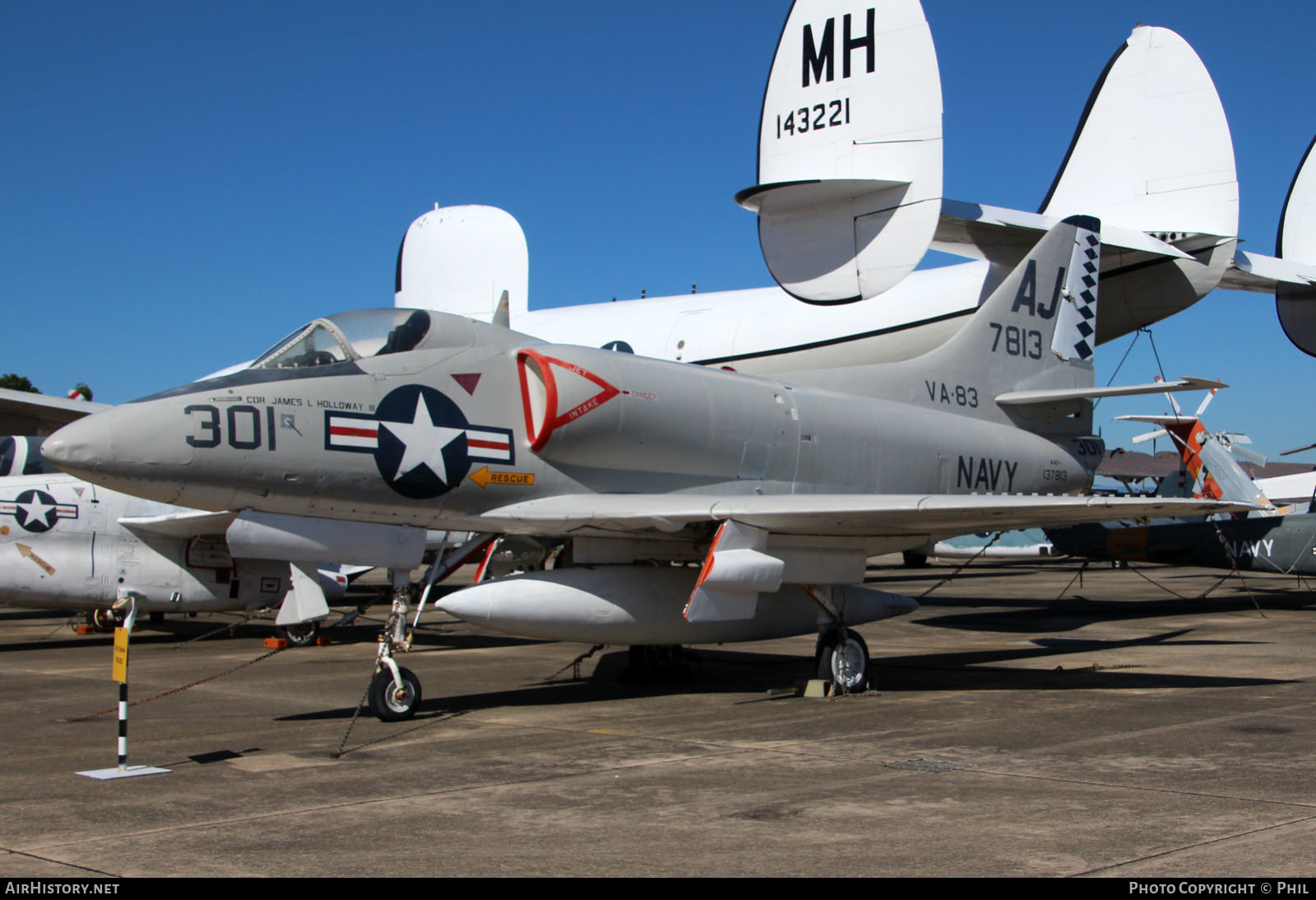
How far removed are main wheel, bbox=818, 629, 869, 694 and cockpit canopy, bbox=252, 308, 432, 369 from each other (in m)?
4.56

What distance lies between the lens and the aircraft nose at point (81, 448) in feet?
24.4

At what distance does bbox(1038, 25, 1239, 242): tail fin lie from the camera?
20.8 m

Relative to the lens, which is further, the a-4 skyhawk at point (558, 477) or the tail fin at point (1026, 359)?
the tail fin at point (1026, 359)

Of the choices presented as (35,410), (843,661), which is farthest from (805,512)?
(35,410)

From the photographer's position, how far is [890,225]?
1695 cm

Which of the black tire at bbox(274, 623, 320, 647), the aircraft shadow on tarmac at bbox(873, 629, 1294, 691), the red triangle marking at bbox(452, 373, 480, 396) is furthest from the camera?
the black tire at bbox(274, 623, 320, 647)

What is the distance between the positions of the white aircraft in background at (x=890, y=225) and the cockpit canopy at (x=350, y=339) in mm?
1844

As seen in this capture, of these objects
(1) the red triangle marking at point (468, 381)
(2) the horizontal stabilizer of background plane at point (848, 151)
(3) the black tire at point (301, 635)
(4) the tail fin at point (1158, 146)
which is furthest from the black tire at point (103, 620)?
(4) the tail fin at point (1158, 146)

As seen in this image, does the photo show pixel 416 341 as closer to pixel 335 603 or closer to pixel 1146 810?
pixel 1146 810

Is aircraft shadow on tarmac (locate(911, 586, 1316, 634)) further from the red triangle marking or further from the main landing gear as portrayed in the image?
the red triangle marking

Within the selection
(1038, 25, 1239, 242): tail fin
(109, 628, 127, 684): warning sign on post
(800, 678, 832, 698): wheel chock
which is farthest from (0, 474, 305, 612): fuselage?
(1038, 25, 1239, 242): tail fin

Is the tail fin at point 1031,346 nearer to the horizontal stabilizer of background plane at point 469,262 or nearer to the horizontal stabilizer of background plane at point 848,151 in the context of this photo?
the horizontal stabilizer of background plane at point 848,151

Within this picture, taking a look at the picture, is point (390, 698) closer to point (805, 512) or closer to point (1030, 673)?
point (805, 512)
